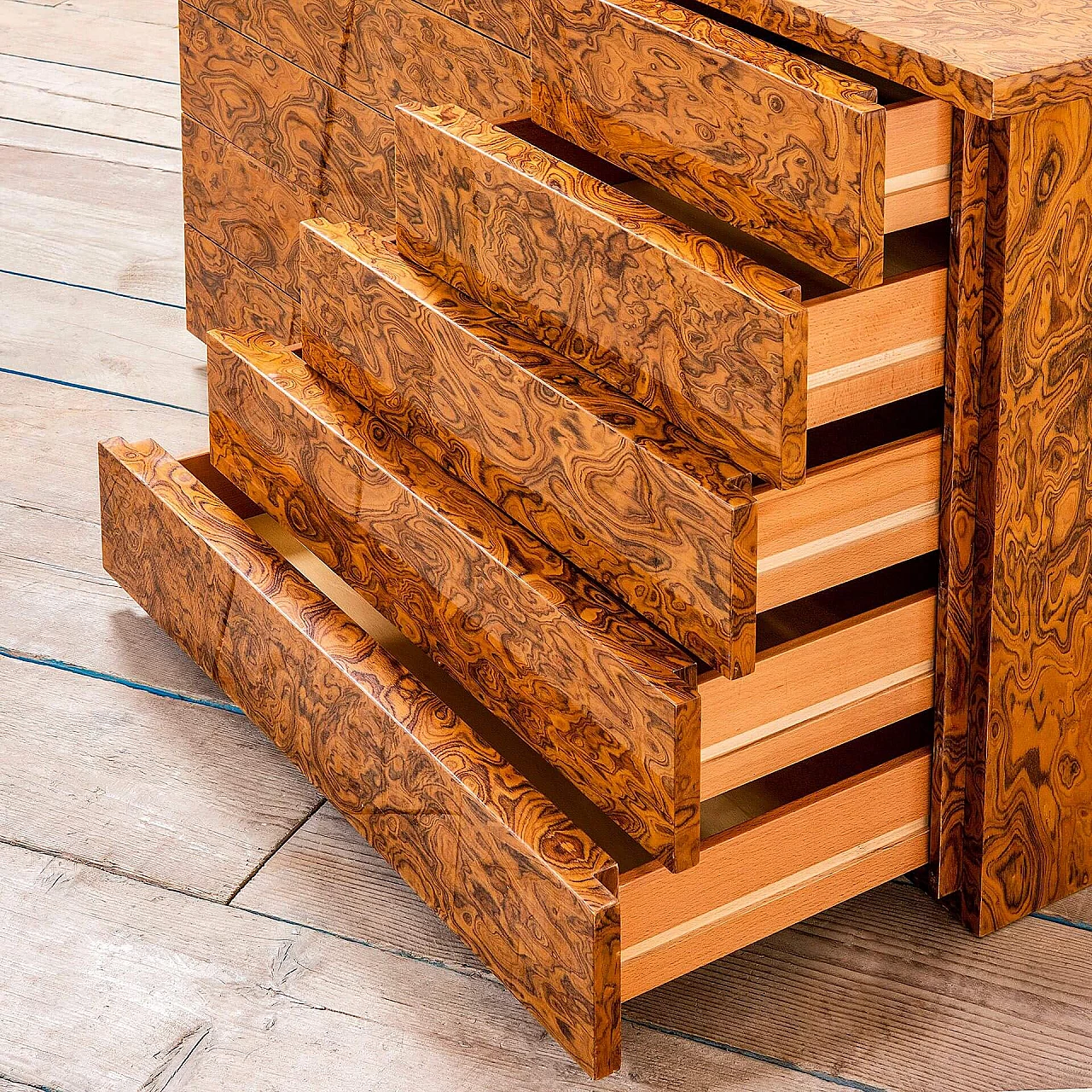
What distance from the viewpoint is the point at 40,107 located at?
7.25ft

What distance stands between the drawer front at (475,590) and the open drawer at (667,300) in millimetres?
106

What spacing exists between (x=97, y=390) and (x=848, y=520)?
0.97 metres

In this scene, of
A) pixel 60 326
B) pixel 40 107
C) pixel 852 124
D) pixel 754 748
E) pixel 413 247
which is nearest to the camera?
pixel 852 124

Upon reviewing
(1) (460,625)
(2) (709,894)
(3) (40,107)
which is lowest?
(2) (709,894)

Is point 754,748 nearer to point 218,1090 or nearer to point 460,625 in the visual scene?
point 460,625

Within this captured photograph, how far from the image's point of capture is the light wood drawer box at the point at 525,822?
2.63 feet

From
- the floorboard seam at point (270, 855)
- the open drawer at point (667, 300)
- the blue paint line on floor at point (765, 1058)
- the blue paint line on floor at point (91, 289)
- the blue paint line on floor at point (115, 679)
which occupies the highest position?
the open drawer at point (667, 300)

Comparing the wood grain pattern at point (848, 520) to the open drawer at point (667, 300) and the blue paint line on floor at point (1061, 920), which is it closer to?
the open drawer at point (667, 300)

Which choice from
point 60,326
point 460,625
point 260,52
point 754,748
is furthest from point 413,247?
point 60,326

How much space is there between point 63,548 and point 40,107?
3.66 feet

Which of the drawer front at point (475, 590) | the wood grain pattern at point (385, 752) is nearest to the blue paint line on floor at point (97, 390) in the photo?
the wood grain pattern at point (385, 752)

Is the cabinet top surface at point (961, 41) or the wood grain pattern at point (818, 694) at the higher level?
the cabinet top surface at point (961, 41)

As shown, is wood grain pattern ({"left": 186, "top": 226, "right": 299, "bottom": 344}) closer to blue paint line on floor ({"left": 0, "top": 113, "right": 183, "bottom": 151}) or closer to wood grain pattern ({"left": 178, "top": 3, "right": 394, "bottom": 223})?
wood grain pattern ({"left": 178, "top": 3, "right": 394, "bottom": 223})

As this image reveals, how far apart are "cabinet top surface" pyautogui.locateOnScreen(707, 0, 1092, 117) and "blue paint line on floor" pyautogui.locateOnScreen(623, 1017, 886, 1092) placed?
0.50 metres
